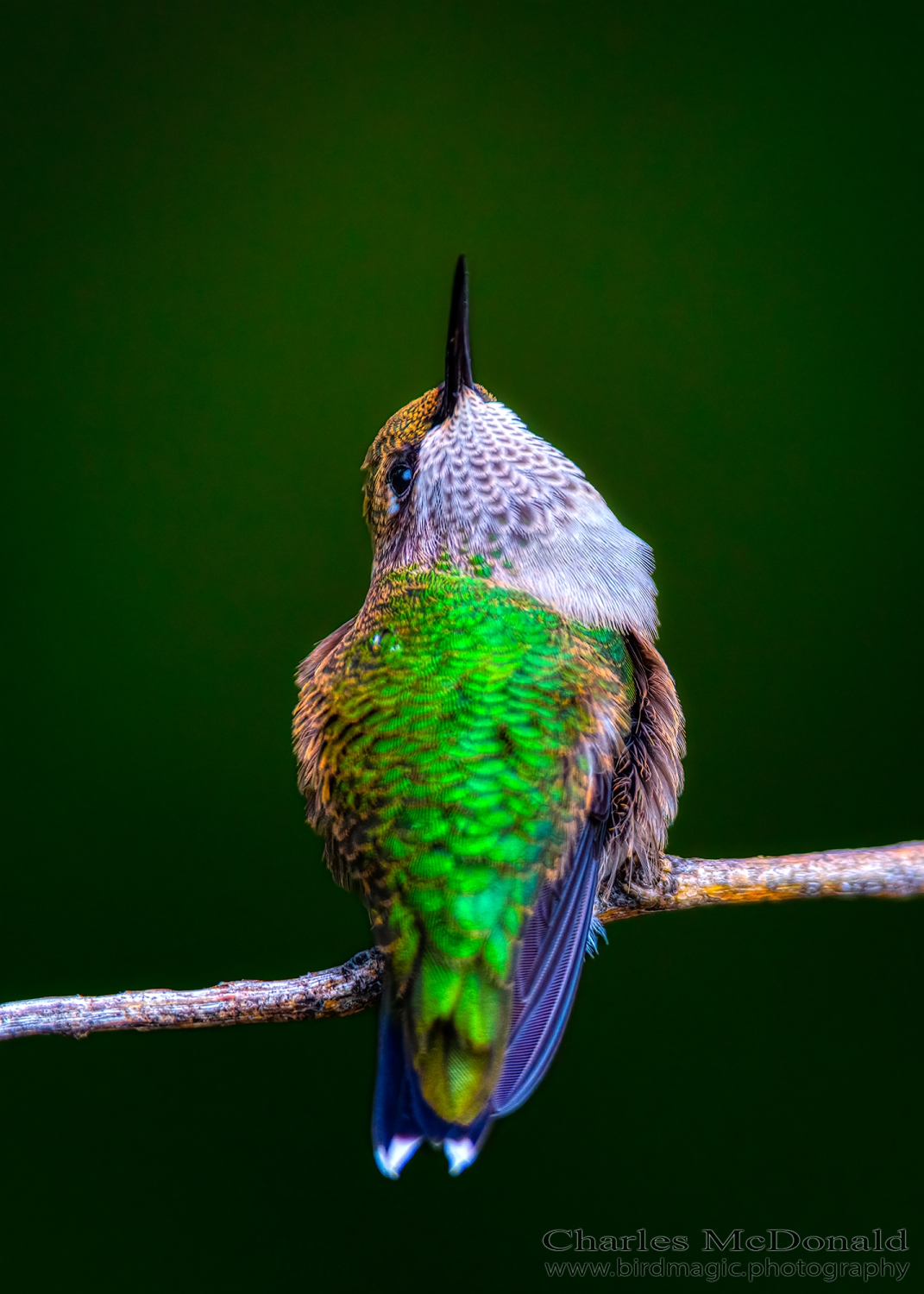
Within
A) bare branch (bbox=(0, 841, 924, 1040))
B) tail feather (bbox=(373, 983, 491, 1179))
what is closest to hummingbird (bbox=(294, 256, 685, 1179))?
tail feather (bbox=(373, 983, 491, 1179))

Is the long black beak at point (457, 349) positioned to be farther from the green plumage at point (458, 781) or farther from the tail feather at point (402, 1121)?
the tail feather at point (402, 1121)

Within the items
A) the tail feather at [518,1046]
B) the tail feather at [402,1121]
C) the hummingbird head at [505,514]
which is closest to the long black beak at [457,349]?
the hummingbird head at [505,514]

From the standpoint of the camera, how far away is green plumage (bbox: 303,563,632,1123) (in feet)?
3.74

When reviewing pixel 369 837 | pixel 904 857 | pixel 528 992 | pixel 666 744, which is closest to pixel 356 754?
pixel 369 837

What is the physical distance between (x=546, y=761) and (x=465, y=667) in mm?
166

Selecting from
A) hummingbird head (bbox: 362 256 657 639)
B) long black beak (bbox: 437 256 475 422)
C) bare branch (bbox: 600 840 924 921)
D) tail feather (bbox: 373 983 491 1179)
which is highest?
long black beak (bbox: 437 256 475 422)

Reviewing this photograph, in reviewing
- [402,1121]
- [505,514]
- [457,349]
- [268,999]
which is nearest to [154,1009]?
[268,999]

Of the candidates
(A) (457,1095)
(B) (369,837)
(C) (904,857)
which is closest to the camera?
(A) (457,1095)

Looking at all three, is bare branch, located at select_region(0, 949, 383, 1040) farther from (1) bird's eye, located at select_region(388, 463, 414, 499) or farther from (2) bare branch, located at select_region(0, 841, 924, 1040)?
(1) bird's eye, located at select_region(388, 463, 414, 499)

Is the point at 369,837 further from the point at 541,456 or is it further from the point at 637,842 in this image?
the point at 541,456

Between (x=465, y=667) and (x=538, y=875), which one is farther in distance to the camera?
(x=465, y=667)

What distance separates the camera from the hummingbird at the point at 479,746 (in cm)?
114

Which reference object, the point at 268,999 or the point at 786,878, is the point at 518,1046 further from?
the point at 786,878

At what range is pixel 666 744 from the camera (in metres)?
1.50
